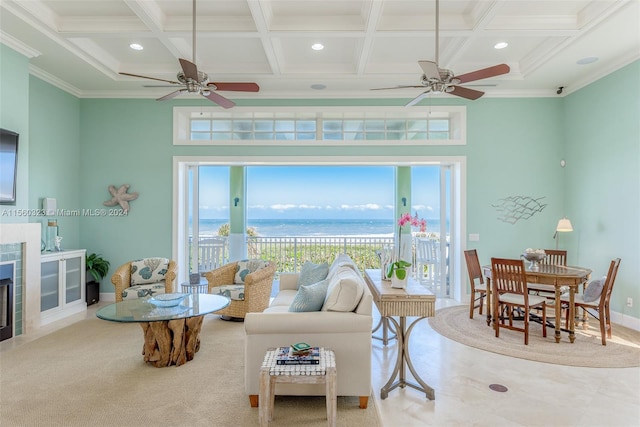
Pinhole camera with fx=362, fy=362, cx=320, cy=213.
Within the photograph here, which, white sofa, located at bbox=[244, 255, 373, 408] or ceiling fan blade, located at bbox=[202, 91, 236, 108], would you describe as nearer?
white sofa, located at bbox=[244, 255, 373, 408]

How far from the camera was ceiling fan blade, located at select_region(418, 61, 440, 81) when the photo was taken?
310 centimetres

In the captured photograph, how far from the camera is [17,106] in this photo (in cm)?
432

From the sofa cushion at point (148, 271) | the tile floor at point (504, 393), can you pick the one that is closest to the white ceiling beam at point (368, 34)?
the tile floor at point (504, 393)

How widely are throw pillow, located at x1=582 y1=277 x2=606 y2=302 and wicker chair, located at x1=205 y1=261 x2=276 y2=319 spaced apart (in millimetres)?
3856

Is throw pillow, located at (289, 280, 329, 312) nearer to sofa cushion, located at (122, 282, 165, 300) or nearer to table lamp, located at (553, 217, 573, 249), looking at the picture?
sofa cushion, located at (122, 282, 165, 300)

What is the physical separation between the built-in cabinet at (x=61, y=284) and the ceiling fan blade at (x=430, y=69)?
502 cm

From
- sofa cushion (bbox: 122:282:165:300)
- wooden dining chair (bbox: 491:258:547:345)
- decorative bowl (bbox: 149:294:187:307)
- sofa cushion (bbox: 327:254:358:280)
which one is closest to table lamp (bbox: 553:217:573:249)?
wooden dining chair (bbox: 491:258:547:345)

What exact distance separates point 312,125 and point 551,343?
15.0 ft

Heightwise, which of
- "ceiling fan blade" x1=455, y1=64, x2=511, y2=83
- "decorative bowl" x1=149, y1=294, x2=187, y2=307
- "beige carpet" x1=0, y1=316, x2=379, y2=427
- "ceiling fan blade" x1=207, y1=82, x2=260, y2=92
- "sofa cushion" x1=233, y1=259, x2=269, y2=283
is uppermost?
"ceiling fan blade" x1=207, y1=82, x2=260, y2=92

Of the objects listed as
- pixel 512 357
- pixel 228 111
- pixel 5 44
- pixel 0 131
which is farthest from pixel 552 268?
pixel 5 44

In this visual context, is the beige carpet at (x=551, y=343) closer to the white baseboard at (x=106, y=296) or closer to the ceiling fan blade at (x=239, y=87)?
the ceiling fan blade at (x=239, y=87)

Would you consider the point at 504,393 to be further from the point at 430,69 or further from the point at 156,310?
the point at 156,310

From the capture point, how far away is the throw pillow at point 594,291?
4016 millimetres

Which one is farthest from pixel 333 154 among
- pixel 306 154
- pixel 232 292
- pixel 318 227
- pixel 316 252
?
pixel 318 227
